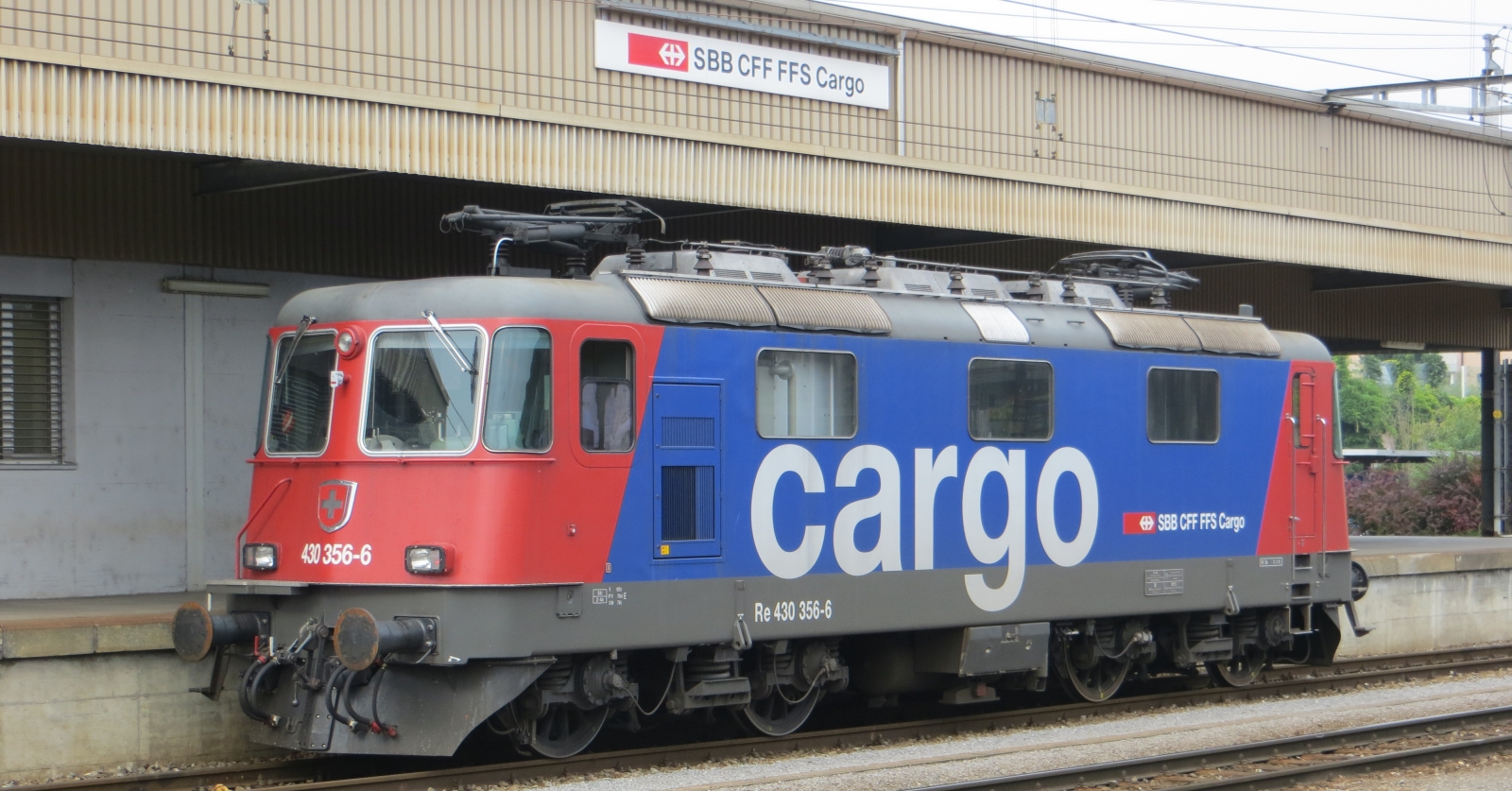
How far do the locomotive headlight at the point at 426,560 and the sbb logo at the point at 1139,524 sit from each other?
6.02m

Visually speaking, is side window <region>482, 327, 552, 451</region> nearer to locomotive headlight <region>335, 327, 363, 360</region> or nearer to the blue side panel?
the blue side panel

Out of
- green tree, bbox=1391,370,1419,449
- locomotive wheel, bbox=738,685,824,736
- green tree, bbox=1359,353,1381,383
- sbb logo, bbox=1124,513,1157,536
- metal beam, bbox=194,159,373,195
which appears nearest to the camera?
locomotive wheel, bbox=738,685,824,736

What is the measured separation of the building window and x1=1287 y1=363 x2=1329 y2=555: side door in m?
10.7

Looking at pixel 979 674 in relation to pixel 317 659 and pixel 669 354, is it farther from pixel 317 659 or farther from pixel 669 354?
pixel 317 659

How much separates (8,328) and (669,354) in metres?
6.35

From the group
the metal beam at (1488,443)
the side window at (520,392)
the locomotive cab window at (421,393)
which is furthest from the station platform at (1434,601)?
the locomotive cab window at (421,393)

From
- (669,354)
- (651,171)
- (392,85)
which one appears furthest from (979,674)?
(392,85)

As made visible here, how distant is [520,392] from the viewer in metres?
9.95

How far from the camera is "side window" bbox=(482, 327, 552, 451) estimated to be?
32.4 feet

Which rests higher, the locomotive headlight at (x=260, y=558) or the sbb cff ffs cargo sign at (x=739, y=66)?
the sbb cff ffs cargo sign at (x=739, y=66)

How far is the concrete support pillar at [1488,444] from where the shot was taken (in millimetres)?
29016

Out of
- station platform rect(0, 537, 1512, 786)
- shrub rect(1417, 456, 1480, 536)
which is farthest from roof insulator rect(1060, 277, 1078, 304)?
shrub rect(1417, 456, 1480, 536)

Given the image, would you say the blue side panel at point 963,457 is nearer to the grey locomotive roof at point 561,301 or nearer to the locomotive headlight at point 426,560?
the grey locomotive roof at point 561,301

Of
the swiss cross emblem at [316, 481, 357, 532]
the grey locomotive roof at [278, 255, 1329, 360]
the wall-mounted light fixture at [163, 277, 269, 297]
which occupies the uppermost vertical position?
the wall-mounted light fixture at [163, 277, 269, 297]
